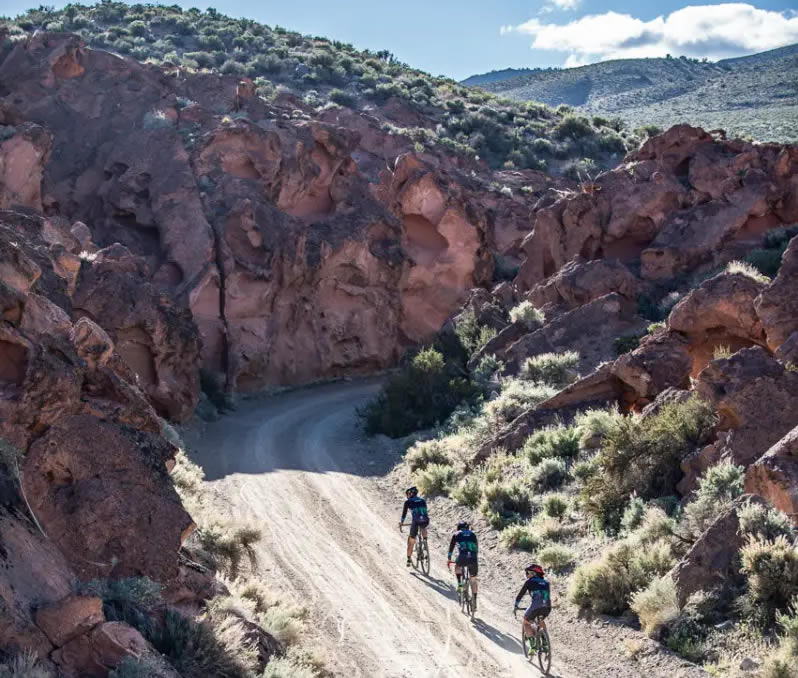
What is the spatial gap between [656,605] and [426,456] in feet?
35.7

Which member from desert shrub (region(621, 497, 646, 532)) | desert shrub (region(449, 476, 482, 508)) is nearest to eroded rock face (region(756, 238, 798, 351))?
desert shrub (region(621, 497, 646, 532))

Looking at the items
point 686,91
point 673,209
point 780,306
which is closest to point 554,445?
point 780,306

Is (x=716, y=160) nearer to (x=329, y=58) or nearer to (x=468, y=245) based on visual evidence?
(x=468, y=245)

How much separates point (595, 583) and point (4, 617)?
882 cm

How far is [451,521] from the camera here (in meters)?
19.1

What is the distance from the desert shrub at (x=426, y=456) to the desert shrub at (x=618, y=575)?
28.4 feet

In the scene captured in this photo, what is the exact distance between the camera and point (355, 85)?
73.5m

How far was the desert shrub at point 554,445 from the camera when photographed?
63.2 ft

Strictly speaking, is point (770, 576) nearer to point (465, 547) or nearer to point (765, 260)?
point (465, 547)

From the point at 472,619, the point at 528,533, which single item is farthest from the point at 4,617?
the point at 528,533

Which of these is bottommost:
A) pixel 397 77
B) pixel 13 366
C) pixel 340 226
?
pixel 13 366

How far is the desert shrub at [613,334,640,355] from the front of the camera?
80.6 ft

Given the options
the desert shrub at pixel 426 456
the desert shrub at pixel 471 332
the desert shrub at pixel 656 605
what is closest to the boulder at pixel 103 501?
the desert shrub at pixel 656 605

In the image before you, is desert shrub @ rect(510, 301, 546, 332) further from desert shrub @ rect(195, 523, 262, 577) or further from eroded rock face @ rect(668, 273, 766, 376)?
desert shrub @ rect(195, 523, 262, 577)
